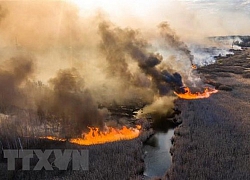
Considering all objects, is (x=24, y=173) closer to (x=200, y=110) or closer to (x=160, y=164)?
(x=160, y=164)

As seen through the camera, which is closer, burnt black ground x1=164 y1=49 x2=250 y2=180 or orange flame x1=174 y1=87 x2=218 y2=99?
burnt black ground x1=164 y1=49 x2=250 y2=180

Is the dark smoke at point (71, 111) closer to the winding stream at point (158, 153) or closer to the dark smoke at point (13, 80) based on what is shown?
the dark smoke at point (13, 80)

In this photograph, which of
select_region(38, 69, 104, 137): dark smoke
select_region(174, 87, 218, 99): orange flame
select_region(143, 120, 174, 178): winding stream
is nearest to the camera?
select_region(143, 120, 174, 178): winding stream

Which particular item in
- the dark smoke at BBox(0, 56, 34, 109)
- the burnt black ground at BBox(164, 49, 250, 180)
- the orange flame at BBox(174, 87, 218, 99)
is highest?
the dark smoke at BBox(0, 56, 34, 109)

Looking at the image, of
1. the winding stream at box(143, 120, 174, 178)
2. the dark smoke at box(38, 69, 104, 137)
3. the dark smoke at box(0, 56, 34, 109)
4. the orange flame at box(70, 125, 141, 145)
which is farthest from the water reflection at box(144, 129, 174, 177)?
the dark smoke at box(0, 56, 34, 109)

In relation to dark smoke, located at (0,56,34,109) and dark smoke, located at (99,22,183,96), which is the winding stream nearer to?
dark smoke, located at (99,22,183,96)

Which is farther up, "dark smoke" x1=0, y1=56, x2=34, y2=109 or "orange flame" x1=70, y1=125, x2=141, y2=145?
"dark smoke" x1=0, y1=56, x2=34, y2=109

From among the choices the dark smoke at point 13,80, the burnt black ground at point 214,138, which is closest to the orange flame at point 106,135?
the burnt black ground at point 214,138
